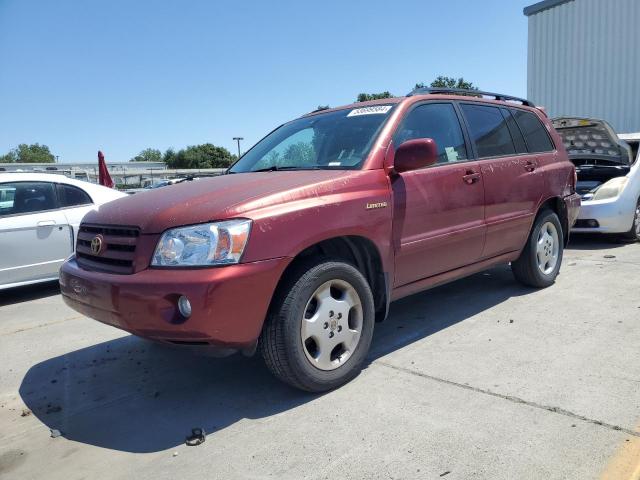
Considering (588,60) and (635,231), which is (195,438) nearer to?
(635,231)

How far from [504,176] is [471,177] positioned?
21.8 inches

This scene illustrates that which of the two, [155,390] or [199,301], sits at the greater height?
[199,301]

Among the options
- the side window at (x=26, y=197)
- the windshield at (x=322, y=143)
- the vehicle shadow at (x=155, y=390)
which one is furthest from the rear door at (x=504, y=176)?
the side window at (x=26, y=197)

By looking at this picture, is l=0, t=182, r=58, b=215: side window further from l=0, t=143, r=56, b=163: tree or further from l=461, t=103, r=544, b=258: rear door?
l=0, t=143, r=56, b=163: tree

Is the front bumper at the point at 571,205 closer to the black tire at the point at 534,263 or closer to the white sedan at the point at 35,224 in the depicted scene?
the black tire at the point at 534,263

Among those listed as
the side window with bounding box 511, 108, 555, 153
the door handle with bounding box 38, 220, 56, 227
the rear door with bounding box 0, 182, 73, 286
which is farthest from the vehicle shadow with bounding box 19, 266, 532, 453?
the door handle with bounding box 38, 220, 56, 227

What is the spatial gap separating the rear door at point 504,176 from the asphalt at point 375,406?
706 mm

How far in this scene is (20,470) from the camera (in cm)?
260

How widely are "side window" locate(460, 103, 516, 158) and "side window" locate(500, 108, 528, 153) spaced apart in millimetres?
62

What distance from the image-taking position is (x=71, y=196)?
6.72 m

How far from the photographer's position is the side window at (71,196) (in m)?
6.63

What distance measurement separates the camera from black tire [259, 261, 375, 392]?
291cm

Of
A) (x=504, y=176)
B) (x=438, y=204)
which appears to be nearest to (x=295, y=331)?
(x=438, y=204)

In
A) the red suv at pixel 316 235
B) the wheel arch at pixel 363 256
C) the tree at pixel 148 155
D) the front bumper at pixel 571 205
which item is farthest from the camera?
A: the tree at pixel 148 155
